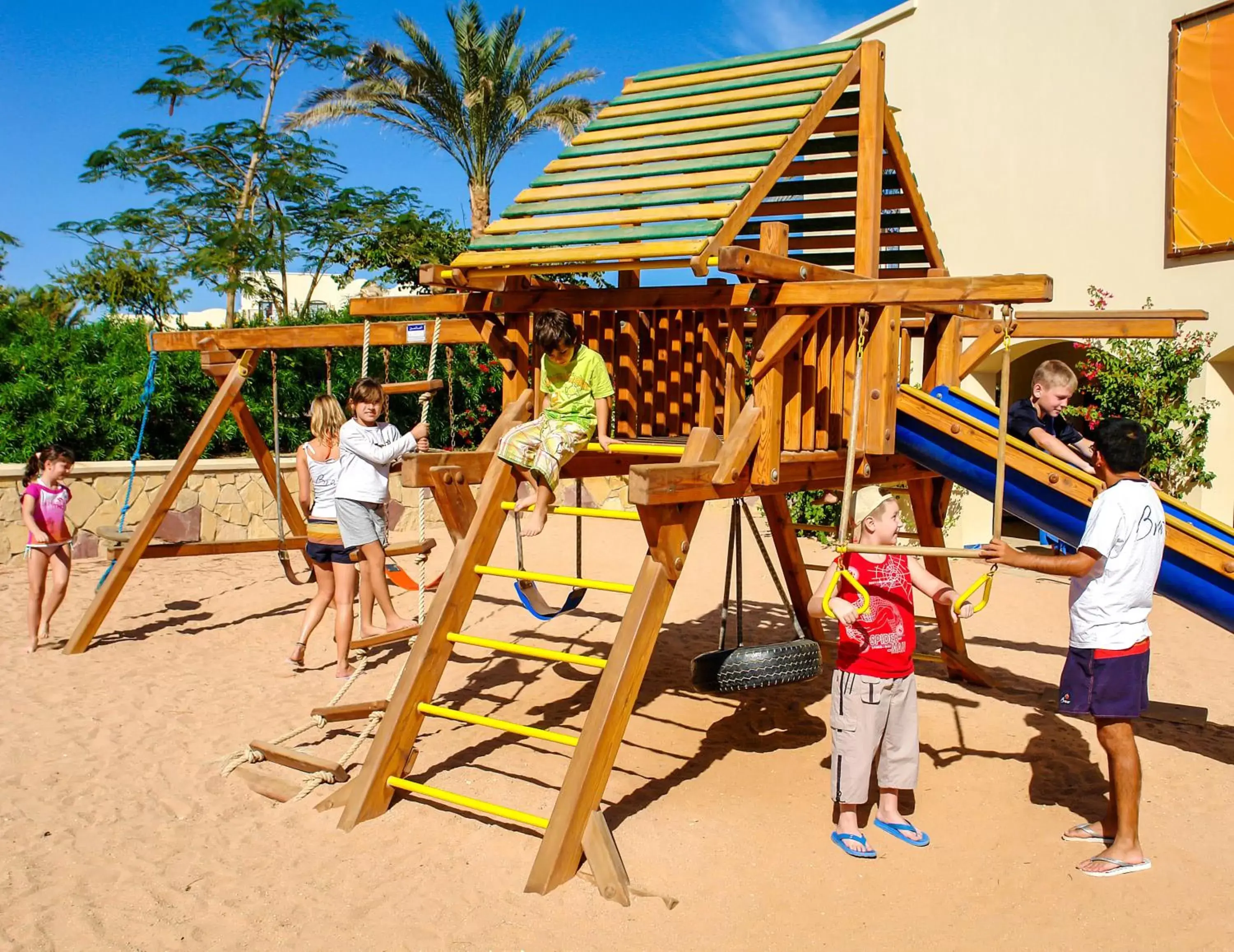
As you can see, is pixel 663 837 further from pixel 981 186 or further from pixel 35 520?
pixel 981 186

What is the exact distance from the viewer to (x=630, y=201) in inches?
202

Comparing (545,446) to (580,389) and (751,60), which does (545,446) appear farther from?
(751,60)

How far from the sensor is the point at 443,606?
5012 mm

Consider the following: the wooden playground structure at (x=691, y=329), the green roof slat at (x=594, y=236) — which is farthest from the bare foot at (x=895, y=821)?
the green roof slat at (x=594, y=236)

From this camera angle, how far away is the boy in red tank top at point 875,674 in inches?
177

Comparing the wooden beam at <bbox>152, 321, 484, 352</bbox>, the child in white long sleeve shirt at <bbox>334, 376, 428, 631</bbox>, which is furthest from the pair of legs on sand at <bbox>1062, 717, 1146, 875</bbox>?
the child in white long sleeve shirt at <bbox>334, 376, 428, 631</bbox>

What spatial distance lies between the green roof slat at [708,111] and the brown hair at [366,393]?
200 centimetres

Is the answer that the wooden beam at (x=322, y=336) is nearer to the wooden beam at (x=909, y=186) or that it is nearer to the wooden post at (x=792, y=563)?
the wooden post at (x=792, y=563)

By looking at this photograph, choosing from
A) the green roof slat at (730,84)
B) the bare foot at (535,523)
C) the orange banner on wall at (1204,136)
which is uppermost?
the orange banner on wall at (1204,136)

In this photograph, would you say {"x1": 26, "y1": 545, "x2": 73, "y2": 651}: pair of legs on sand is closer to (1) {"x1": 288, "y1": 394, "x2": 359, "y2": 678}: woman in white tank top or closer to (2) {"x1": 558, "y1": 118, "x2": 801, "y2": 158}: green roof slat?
(1) {"x1": 288, "y1": 394, "x2": 359, "y2": 678}: woman in white tank top

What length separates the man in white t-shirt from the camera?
4277 millimetres

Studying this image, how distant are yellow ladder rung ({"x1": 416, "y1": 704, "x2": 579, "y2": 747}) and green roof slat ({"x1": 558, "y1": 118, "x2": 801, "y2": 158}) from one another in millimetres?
2992

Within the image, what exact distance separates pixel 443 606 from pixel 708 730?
2.03 meters

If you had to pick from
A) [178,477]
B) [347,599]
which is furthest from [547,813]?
[178,477]
